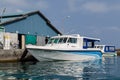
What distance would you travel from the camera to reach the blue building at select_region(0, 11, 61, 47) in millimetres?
41344

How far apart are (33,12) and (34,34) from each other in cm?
327

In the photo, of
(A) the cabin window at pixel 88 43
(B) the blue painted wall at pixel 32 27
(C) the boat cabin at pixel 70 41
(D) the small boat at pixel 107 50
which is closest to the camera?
(C) the boat cabin at pixel 70 41

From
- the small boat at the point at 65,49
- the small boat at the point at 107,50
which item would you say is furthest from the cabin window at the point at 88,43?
the small boat at the point at 107,50

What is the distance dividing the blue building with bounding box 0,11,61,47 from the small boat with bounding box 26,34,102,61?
779cm

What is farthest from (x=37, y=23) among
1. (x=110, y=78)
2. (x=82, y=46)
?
(x=110, y=78)

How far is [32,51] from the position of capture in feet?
109

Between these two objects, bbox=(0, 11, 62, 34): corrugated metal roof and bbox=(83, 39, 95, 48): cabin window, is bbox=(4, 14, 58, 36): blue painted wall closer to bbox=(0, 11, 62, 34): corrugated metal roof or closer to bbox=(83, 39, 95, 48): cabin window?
bbox=(0, 11, 62, 34): corrugated metal roof

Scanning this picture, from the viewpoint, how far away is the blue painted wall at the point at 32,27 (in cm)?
4169

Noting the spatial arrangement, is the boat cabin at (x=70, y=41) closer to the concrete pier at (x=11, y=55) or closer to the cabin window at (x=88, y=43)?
the cabin window at (x=88, y=43)

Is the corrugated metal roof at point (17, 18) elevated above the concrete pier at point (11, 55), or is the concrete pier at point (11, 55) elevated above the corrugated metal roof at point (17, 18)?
the corrugated metal roof at point (17, 18)

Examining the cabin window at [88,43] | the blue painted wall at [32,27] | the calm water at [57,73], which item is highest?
the blue painted wall at [32,27]

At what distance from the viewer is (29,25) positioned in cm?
4462

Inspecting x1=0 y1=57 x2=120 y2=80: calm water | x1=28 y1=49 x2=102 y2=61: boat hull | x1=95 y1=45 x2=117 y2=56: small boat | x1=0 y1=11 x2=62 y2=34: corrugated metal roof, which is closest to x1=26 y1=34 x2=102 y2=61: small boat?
x1=28 y1=49 x2=102 y2=61: boat hull

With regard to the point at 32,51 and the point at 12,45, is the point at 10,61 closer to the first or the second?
the point at 32,51
